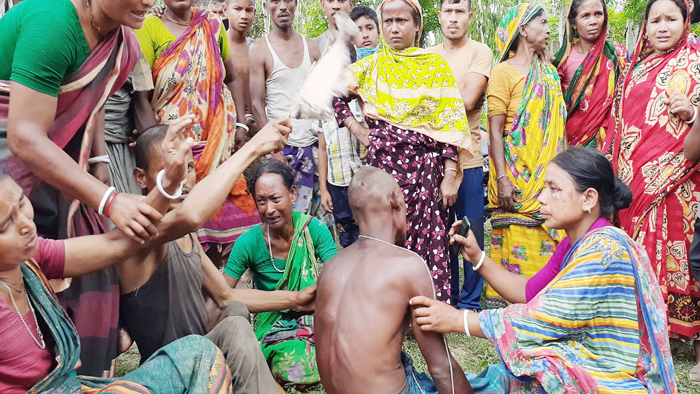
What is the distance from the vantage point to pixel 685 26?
13.9 ft

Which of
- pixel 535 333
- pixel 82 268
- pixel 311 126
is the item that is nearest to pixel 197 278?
pixel 82 268

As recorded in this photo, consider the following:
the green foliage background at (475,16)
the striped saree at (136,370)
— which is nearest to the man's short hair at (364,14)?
the striped saree at (136,370)

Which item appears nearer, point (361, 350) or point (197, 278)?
point (361, 350)

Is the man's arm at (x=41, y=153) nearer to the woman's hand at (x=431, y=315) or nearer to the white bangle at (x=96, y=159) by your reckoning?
the white bangle at (x=96, y=159)

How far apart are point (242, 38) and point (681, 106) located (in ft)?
11.8

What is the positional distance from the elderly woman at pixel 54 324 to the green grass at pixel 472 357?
1403 millimetres

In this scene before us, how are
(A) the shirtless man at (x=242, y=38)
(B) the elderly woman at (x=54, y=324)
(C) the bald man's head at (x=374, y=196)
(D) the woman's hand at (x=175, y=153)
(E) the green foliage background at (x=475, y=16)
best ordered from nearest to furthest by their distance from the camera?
(B) the elderly woman at (x=54, y=324), (D) the woman's hand at (x=175, y=153), (C) the bald man's head at (x=374, y=196), (A) the shirtless man at (x=242, y=38), (E) the green foliage background at (x=475, y=16)

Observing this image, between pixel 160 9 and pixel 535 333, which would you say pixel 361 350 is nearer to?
pixel 535 333

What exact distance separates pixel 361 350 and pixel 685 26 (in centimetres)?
340

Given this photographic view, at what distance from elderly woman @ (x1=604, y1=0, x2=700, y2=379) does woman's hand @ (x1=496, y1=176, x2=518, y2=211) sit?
2.88ft

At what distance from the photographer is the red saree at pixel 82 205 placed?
2631 mm

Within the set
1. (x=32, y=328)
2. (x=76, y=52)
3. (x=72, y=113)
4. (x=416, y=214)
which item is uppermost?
(x=76, y=52)

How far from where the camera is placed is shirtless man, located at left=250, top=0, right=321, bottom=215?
543 cm

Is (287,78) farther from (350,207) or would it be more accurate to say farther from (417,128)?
(350,207)
